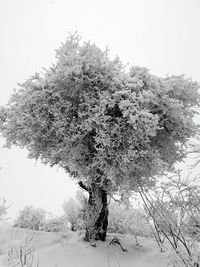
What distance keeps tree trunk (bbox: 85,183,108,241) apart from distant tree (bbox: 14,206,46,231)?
8.67 m

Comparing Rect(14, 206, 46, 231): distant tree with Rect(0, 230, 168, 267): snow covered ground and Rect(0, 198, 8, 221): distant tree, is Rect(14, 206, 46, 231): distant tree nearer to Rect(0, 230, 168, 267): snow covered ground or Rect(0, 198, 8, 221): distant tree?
Rect(0, 230, 168, 267): snow covered ground

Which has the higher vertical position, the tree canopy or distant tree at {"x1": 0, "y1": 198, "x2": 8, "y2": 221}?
the tree canopy

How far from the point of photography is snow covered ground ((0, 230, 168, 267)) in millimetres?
8547

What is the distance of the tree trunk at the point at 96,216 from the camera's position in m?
10.8

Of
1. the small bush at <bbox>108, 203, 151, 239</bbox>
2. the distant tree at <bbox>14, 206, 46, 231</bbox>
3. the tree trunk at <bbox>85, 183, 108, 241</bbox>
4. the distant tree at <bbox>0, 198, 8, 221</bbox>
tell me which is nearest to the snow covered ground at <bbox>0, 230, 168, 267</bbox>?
the tree trunk at <bbox>85, 183, 108, 241</bbox>

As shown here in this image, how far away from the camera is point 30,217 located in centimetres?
1953

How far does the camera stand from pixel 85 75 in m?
10.7

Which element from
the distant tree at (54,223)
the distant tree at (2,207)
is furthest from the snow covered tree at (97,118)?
the distant tree at (54,223)

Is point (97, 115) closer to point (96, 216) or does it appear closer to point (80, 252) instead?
point (96, 216)

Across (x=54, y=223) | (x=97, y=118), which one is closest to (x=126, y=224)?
(x=54, y=223)

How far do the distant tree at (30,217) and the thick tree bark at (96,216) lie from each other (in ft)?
28.4

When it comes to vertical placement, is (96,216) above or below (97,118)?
below

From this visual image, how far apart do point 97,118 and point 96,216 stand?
4.17 m

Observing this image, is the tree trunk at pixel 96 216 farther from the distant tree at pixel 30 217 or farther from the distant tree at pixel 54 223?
the distant tree at pixel 30 217
